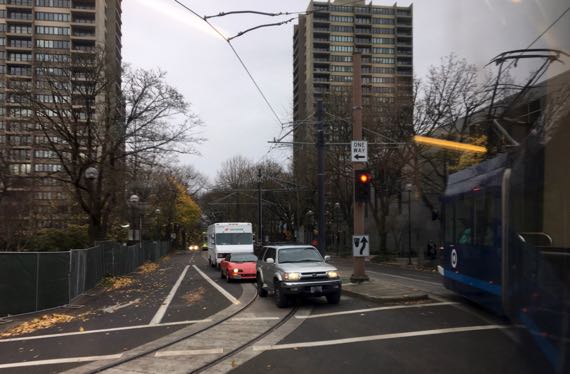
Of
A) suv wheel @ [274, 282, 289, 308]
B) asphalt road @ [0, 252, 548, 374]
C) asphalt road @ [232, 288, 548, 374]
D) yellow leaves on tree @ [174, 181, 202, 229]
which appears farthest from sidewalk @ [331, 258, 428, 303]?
yellow leaves on tree @ [174, 181, 202, 229]

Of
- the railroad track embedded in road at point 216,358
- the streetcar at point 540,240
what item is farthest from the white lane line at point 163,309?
the streetcar at point 540,240

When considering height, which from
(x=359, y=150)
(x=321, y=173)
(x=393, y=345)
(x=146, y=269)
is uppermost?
(x=359, y=150)

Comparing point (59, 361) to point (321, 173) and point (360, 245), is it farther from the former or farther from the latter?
point (321, 173)

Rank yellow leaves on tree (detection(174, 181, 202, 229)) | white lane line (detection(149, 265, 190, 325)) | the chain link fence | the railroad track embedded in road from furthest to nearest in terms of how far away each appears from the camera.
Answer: yellow leaves on tree (detection(174, 181, 202, 229))
the chain link fence
white lane line (detection(149, 265, 190, 325))
the railroad track embedded in road

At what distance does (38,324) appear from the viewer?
12.0 m

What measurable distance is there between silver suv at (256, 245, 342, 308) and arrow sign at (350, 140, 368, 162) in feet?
13.3

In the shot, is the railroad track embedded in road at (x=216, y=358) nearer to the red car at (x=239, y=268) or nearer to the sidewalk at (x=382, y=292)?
the sidewalk at (x=382, y=292)

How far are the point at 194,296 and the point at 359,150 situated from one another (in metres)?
7.38

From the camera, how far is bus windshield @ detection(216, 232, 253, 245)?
29359 millimetres

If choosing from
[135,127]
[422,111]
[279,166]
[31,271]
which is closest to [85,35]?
[279,166]

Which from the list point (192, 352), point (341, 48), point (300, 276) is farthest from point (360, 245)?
point (341, 48)

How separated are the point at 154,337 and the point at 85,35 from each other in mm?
93938

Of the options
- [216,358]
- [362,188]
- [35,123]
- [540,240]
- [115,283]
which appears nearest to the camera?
[540,240]

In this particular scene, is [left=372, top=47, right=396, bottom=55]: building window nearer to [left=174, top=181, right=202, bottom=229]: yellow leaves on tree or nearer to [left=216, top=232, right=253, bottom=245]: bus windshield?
[left=174, top=181, right=202, bottom=229]: yellow leaves on tree
